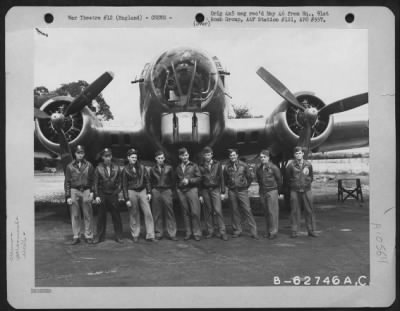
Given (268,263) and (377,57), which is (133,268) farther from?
(377,57)

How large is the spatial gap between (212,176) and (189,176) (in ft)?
0.75

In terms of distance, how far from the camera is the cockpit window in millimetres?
3902

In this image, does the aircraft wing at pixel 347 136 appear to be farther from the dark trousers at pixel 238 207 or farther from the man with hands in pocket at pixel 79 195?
the man with hands in pocket at pixel 79 195

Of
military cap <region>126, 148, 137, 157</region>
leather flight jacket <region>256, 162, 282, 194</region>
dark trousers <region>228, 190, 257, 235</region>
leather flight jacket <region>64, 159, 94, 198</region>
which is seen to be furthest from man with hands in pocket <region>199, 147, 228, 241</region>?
leather flight jacket <region>64, 159, 94, 198</region>

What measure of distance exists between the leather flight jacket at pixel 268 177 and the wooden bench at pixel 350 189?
2.01 feet

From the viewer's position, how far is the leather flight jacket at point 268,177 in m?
3.93

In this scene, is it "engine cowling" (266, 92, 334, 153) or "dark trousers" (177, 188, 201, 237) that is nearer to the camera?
"dark trousers" (177, 188, 201, 237)

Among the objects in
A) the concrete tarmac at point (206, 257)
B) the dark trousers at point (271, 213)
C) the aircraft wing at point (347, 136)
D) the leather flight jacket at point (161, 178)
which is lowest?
the concrete tarmac at point (206, 257)

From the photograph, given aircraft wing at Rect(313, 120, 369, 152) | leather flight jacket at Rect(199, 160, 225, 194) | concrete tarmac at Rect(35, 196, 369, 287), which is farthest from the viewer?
leather flight jacket at Rect(199, 160, 225, 194)

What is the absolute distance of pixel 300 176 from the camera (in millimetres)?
3906

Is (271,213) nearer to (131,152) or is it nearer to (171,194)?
Answer: (171,194)

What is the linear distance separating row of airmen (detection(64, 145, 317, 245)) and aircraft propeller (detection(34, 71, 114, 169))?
0.24 metres

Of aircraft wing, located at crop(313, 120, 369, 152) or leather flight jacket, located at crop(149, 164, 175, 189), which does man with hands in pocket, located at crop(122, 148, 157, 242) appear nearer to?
leather flight jacket, located at crop(149, 164, 175, 189)

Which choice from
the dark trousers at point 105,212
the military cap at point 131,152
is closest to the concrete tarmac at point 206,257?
the dark trousers at point 105,212
